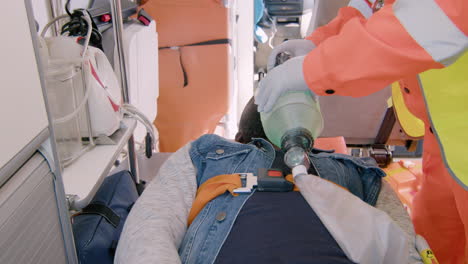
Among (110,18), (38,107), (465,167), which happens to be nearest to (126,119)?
(110,18)

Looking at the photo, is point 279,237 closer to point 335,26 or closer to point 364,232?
point 364,232

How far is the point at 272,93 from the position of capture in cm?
104

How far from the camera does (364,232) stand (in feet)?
2.38

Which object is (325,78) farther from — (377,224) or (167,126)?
(167,126)

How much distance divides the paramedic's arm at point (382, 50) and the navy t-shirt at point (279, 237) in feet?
1.05

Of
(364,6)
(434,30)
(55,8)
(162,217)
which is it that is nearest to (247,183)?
(162,217)

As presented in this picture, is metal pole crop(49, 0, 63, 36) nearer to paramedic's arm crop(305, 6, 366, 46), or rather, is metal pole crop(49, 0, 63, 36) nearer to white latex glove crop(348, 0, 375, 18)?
paramedic's arm crop(305, 6, 366, 46)

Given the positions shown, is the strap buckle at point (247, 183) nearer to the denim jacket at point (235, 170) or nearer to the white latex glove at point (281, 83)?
the denim jacket at point (235, 170)

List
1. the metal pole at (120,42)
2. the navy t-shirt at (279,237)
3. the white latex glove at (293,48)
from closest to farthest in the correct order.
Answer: the navy t-shirt at (279,237)
the white latex glove at (293,48)
the metal pole at (120,42)

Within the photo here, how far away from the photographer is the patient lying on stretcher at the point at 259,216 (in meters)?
0.71

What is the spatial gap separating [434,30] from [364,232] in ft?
1.45

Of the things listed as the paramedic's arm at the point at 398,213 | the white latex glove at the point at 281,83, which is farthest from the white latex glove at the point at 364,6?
the paramedic's arm at the point at 398,213

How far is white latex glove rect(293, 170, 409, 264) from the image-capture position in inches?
28.1

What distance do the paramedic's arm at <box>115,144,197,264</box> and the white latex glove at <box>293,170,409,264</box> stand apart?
1.12ft
